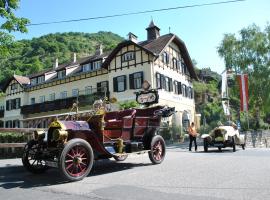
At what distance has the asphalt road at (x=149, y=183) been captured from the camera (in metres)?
6.27

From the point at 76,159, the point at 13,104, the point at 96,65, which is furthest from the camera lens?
the point at 13,104

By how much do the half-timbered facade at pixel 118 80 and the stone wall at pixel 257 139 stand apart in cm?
907

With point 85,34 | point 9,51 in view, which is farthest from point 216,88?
point 85,34

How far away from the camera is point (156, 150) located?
10625 mm

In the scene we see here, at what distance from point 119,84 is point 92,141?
80.3 ft

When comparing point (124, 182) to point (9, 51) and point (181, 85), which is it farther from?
point (181, 85)

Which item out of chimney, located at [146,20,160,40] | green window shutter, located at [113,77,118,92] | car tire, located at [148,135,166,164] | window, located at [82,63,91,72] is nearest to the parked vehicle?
car tire, located at [148,135,166,164]

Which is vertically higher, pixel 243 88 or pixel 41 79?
pixel 41 79

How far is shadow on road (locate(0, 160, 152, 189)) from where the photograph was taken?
24.9 feet

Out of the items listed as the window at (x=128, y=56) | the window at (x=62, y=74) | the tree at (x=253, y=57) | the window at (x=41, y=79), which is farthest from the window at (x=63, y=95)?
the tree at (x=253, y=57)

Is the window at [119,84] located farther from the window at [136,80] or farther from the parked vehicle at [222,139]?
the parked vehicle at [222,139]

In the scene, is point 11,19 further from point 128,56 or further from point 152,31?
point 152,31

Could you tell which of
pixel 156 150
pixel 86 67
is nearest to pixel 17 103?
pixel 86 67

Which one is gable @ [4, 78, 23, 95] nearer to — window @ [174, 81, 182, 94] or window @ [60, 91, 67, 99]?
window @ [60, 91, 67, 99]
